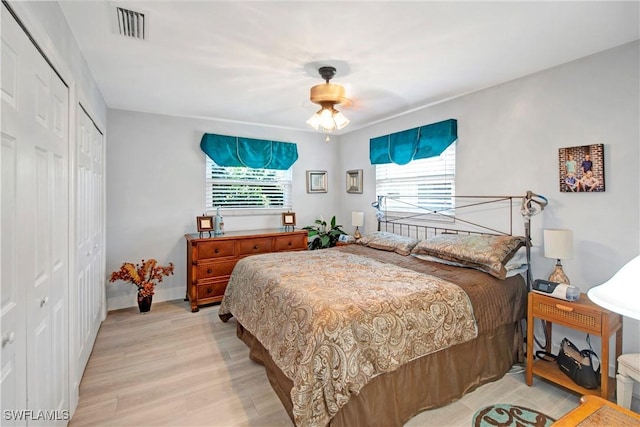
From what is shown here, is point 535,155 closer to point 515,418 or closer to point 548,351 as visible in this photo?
point 548,351

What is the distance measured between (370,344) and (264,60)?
2208 millimetres

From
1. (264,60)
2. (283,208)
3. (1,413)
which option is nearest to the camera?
(1,413)

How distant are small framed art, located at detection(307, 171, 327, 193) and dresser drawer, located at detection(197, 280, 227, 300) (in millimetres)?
2083

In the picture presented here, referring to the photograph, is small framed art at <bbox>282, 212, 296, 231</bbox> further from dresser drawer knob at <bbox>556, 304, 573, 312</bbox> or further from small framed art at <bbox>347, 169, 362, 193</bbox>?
dresser drawer knob at <bbox>556, 304, 573, 312</bbox>

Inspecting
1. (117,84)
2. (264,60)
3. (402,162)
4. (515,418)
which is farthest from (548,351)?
(117,84)

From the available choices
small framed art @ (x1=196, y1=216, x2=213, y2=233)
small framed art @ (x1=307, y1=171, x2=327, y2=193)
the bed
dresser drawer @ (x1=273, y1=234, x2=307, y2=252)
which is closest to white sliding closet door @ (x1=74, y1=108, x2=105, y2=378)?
small framed art @ (x1=196, y1=216, x2=213, y2=233)

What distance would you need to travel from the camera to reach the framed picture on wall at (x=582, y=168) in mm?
2330

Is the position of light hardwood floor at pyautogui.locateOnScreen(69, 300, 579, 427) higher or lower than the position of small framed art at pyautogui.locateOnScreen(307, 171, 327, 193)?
lower

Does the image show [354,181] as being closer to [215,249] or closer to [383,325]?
[215,249]

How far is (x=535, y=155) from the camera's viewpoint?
8.96ft

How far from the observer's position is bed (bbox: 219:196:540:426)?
5.36ft

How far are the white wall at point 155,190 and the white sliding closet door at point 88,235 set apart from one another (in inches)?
17.1

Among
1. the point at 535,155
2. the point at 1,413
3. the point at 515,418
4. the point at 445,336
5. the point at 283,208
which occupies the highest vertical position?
the point at 535,155

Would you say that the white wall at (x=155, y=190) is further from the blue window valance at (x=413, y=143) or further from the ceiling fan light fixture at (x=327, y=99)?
the ceiling fan light fixture at (x=327, y=99)
